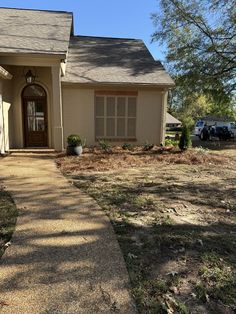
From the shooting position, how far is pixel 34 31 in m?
12.5

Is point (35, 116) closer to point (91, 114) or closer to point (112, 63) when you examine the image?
point (91, 114)

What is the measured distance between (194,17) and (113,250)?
18536 mm

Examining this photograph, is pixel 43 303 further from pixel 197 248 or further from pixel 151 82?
pixel 151 82

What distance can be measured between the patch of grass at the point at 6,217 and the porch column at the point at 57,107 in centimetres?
558

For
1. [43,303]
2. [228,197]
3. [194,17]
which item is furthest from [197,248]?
[194,17]

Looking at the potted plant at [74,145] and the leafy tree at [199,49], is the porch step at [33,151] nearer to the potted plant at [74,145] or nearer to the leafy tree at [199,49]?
the potted plant at [74,145]

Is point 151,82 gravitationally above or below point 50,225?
above

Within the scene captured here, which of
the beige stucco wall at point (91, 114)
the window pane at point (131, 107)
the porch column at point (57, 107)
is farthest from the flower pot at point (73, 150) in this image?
the window pane at point (131, 107)

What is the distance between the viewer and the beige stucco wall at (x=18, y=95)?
12.1 meters

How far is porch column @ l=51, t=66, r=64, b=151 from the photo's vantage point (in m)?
10.9

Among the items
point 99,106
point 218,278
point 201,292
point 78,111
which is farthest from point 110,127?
point 201,292

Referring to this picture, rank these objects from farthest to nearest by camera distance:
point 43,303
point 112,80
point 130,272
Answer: point 112,80, point 130,272, point 43,303

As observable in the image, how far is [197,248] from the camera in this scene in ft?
12.7

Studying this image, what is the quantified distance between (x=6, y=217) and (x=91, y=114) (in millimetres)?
8840
